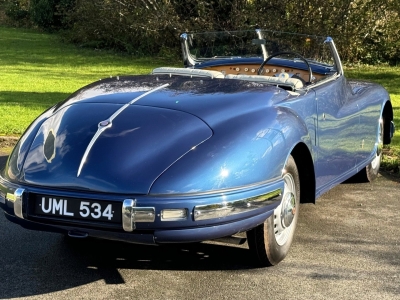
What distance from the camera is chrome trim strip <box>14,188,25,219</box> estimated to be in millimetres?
3674

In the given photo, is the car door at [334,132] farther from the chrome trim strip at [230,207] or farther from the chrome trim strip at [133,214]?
the chrome trim strip at [133,214]

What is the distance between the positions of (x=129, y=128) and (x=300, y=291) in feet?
4.32

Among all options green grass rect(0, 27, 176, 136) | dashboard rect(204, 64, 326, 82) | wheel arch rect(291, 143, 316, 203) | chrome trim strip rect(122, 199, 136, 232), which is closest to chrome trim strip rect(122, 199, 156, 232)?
chrome trim strip rect(122, 199, 136, 232)

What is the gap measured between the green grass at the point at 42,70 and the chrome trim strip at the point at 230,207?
5046 mm

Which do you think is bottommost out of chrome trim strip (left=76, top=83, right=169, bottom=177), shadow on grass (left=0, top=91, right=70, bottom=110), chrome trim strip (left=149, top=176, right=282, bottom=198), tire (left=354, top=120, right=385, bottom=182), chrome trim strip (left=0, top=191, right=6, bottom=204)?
shadow on grass (left=0, top=91, right=70, bottom=110)

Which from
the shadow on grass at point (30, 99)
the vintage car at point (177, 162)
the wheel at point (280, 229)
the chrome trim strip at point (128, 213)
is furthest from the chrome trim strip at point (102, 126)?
the shadow on grass at point (30, 99)

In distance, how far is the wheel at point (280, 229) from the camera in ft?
13.0

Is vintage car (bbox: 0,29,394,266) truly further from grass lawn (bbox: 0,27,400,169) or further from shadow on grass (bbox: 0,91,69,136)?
shadow on grass (bbox: 0,91,69,136)

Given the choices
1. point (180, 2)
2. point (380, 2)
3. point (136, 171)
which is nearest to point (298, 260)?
point (136, 171)

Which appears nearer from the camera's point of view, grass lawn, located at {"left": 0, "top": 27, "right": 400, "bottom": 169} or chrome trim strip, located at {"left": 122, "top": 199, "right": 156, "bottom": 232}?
chrome trim strip, located at {"left": 122, "top": 199, "right": 156, "bottom": 232}

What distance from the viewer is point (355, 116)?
5.42m

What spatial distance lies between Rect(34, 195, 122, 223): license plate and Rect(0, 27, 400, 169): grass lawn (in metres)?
4.09

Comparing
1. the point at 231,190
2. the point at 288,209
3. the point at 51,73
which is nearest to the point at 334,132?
the point at 288,209

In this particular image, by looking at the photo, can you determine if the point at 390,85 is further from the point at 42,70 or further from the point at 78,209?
the point at 78,209
